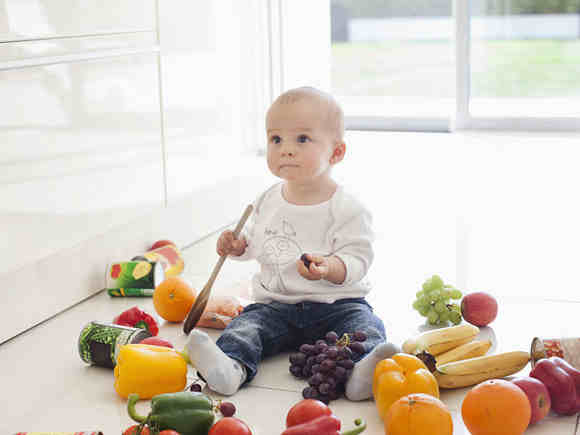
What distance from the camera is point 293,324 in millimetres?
1828

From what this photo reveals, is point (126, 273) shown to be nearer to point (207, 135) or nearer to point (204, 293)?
point (204, 293)

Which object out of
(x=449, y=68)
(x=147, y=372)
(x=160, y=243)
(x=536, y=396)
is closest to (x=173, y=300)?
(x=147, y=372)

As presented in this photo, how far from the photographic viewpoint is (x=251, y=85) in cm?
367

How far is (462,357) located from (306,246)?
0.42 meters

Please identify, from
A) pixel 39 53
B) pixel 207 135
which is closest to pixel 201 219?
pixel 207 135

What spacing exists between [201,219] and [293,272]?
3.31 feet

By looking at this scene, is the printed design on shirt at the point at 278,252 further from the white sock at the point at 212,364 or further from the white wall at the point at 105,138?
the white wall at the point at 105,138

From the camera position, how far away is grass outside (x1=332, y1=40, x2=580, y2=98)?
4512 mm

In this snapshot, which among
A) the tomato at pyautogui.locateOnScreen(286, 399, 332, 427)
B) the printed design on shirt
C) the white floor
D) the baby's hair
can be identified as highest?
A: the baby's hair

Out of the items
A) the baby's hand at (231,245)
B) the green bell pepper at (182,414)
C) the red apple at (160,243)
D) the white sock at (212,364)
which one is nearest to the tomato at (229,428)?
the green bell pepper at (182,414)

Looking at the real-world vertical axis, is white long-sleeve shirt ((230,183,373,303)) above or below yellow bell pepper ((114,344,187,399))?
above

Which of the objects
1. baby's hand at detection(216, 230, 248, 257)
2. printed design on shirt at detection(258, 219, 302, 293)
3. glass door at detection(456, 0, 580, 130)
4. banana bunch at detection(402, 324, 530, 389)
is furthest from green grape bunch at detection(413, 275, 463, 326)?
glass door at detection(456, 0, 580, 130)

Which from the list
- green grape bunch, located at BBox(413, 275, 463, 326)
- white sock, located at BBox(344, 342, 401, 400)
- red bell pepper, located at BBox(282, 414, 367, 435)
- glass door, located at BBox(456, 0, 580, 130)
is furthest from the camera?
glass door, located at BBox(456, 0, 580, 130)

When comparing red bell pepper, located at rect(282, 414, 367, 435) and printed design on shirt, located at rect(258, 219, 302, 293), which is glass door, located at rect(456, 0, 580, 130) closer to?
printed design on shirt, located at rect(258, 219, 302, 293)
